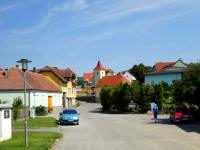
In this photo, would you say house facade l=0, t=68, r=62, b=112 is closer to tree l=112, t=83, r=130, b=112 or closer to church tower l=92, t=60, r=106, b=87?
tree l=112, t=83, r=130, b=112

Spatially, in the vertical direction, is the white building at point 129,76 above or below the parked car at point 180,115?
above

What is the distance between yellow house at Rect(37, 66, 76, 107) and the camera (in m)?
92.4

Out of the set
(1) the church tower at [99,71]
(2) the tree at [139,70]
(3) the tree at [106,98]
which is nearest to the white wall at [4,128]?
(3) the tree at [106,98]

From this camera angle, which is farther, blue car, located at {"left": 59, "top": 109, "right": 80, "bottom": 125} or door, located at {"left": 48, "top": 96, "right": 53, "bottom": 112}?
door, located at {"left": 48, "top": 96, "right": 53, "bottom": 112}

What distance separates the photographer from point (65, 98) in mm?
94562

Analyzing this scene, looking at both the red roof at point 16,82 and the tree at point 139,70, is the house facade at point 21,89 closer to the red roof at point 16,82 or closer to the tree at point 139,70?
the red roof at point 16,82

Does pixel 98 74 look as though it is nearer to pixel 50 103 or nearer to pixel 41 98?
pixel 50 103

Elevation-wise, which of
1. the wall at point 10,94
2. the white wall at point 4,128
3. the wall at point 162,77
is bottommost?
the white wall at point 4,128

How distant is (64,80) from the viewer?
309ft

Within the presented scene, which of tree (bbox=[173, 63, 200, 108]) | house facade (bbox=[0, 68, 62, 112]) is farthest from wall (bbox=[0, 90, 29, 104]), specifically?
tree (bbox=[173, 63, 200, 108])

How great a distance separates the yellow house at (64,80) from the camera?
9244 cm

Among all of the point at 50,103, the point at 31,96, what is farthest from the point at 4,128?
the point at 50,103

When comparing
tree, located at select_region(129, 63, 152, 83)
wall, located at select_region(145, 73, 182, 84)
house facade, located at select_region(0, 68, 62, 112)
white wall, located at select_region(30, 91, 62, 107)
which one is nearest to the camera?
house facade, located at select_region(0, 68, 62, 112)

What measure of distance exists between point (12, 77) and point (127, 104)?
653 inches
